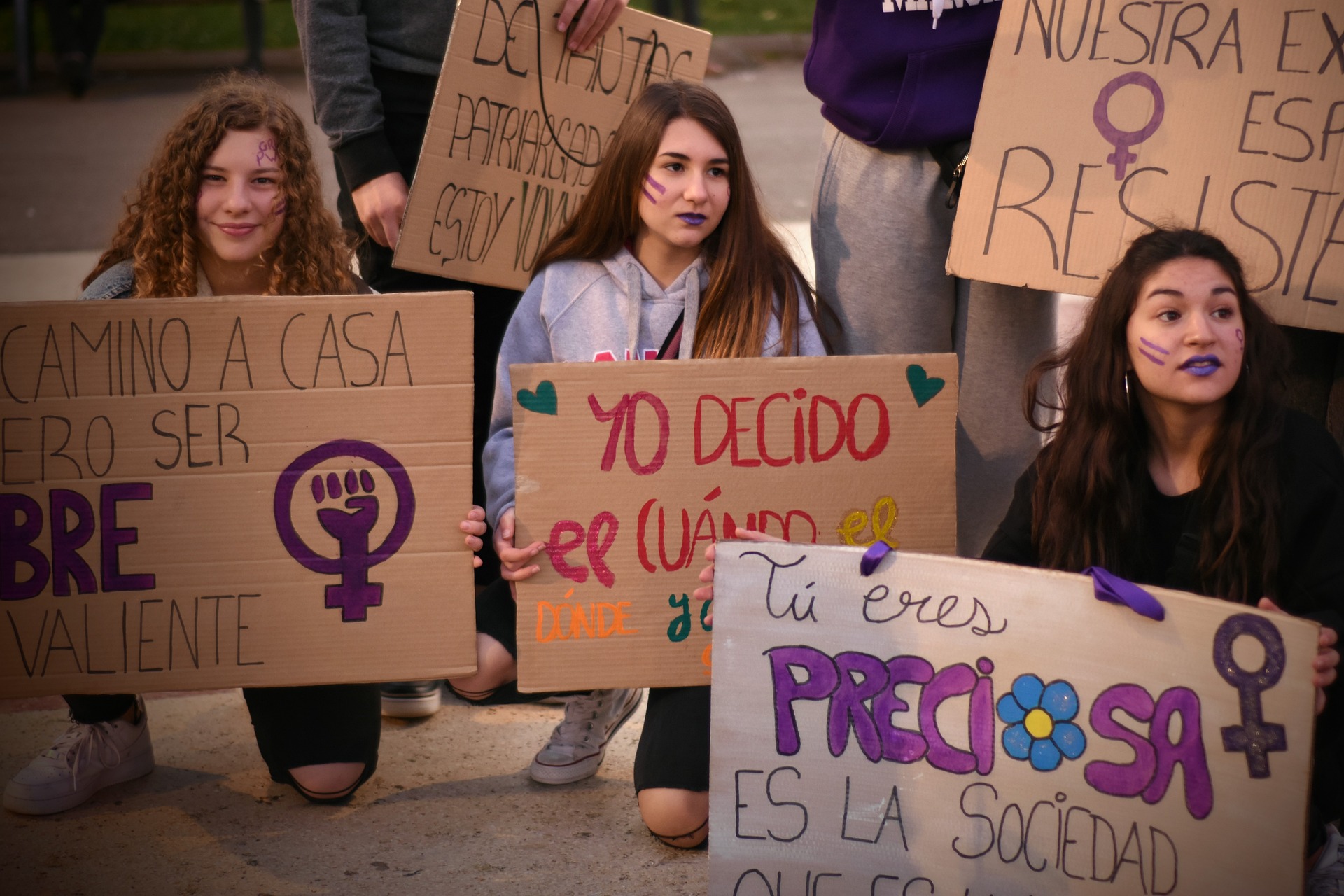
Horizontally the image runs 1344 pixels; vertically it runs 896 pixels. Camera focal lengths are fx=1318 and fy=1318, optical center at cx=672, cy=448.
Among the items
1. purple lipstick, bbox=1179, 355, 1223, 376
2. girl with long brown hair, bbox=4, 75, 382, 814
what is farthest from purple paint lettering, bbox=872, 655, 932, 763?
girl with long brown hair, bbox=4, 75, 382, 814

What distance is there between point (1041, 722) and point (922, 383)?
2.16 ft

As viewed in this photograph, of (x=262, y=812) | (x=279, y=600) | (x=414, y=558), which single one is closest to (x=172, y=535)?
(x=279, y=600)

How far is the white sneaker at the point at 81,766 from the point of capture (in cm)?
254

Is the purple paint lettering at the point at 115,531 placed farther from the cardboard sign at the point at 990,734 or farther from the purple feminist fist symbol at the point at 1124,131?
the purple feminist fist symbol at the point at 1124,131

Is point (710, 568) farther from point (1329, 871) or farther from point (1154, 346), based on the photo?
point (1329, 871)

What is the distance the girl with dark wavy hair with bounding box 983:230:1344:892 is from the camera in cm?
215

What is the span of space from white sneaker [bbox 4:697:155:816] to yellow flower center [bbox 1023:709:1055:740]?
1.77 m

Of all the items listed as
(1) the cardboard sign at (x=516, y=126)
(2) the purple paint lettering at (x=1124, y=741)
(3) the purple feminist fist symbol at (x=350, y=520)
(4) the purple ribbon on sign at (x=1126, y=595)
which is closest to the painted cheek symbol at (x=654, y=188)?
(1) the cardboard sign at (x=516, y=126)

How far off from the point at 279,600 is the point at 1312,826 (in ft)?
5.91

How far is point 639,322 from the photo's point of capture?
2715mm

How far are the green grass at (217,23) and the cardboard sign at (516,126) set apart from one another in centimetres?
860

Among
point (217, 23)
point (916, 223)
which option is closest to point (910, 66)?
point (916, 223)

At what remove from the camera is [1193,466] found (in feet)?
7.59

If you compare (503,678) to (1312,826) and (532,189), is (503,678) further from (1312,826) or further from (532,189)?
(1312,826)
